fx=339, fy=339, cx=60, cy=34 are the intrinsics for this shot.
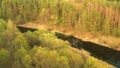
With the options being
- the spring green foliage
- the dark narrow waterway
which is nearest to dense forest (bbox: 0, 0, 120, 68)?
the spring green foliage

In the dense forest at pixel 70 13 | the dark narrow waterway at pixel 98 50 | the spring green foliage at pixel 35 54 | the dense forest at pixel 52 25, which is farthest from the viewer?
the dense forest at pixel 70 13

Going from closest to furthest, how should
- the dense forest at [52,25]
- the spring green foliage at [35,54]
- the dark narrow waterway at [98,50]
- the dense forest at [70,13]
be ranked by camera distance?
the spring green foliage at [35,54], the dense forest at [52,25], the dark narrow waterway at [98,50], the dense forest at [70,13]

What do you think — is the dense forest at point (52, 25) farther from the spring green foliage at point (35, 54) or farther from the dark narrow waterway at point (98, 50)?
the dark narrow waterway at point (98, 50)

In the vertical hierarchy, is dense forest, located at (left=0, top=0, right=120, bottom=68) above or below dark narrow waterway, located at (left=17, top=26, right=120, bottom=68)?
above

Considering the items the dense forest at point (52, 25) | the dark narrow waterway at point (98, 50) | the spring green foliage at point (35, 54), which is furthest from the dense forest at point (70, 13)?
the spring green foliage at point (35, 54)

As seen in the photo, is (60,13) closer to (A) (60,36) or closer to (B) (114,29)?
(A) (60,36)

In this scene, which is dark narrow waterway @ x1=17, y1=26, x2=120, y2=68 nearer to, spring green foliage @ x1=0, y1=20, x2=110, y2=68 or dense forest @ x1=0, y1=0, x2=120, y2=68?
dense forest @ x1=0, y1=0, x2=120, y2=68

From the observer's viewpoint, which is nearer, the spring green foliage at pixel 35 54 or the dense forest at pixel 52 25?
the spring green foliage at pixel 35 54

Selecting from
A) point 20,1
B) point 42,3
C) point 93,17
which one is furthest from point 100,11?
point 20,1
